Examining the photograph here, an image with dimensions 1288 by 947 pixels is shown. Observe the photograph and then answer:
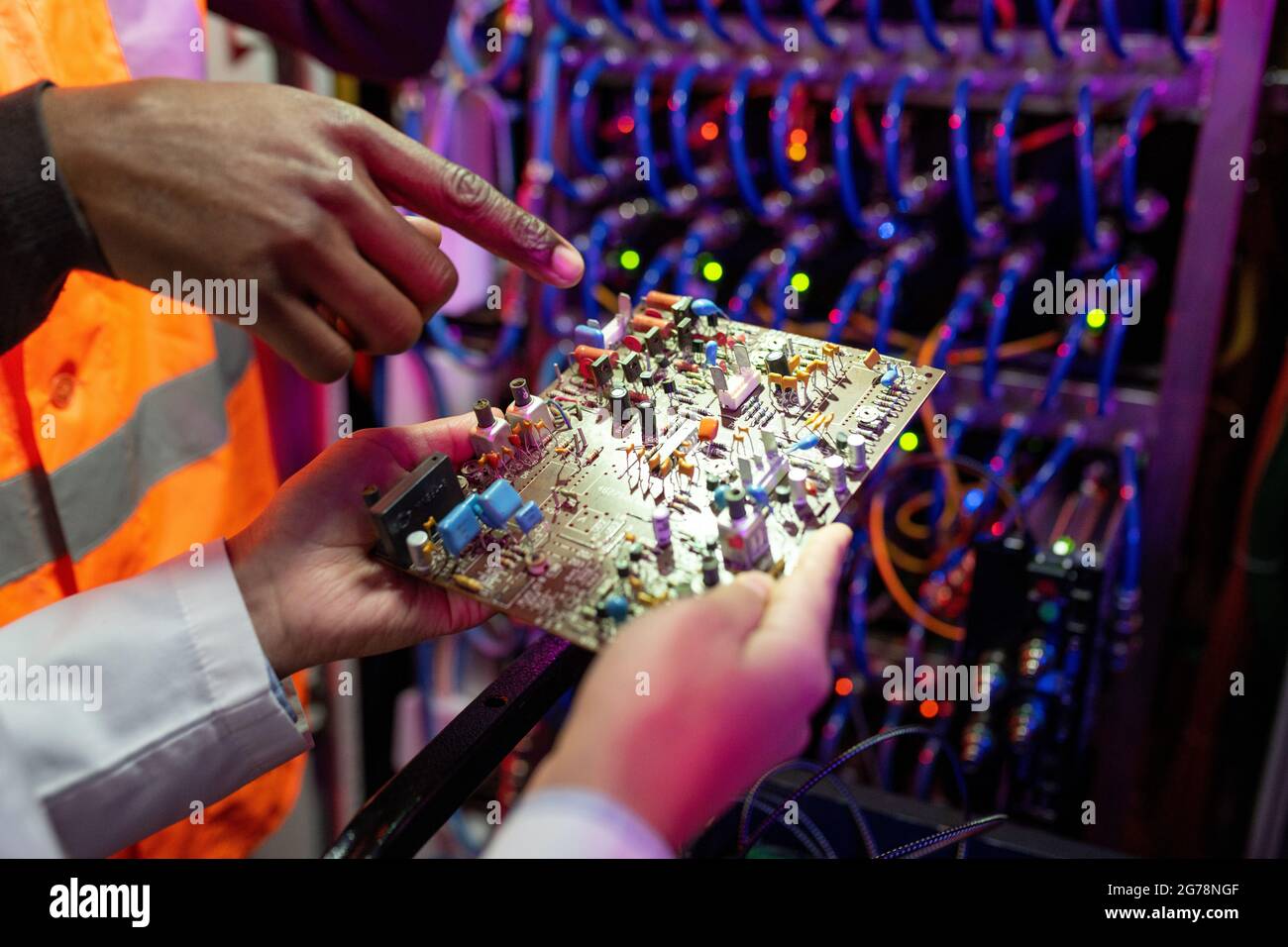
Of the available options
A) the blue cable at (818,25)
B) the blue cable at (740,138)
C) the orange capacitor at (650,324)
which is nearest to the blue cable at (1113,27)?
the blue cable at (818,25)

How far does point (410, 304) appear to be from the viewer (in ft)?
4.16

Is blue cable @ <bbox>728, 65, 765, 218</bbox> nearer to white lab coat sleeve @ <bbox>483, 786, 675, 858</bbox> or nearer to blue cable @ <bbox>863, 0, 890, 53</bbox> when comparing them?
blue cable @ <bbox>863, 0, 890, 53</bbox>

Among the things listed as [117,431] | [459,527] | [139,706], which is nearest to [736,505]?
[459,527]

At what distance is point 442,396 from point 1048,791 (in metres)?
1.96

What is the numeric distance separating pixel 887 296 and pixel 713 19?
765mm

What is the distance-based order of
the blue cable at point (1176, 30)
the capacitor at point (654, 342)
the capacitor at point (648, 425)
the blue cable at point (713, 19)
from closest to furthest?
1. the capacitor at point (648, 425)
2. the capacitor at point (654, 342)
3. the blue cable at point (1176, 30)
4. the blue cable at point (713, 19)

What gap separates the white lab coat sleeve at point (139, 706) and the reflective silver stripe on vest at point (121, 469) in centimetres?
37

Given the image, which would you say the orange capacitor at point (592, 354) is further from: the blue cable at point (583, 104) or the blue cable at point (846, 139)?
the blue cable at point (583, 104)

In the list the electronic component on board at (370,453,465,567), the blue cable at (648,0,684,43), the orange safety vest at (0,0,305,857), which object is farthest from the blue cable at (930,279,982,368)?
the orange safety vest at (0,0,305,857)

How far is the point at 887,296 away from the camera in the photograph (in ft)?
7.53

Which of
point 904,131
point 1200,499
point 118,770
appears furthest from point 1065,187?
point 118,770

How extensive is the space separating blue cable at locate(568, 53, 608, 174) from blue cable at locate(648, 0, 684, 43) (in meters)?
0.19

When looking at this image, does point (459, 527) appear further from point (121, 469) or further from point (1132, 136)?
point (1132, 136)

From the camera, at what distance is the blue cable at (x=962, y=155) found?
2156mm
